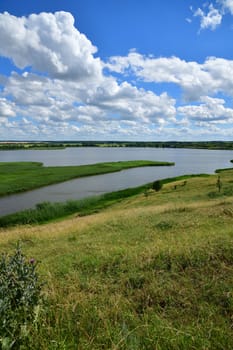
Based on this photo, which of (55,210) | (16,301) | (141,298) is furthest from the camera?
(55,210)

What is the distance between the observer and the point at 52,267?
6328 mm

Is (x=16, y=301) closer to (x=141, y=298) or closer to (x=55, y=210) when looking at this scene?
(x=141, y=298)

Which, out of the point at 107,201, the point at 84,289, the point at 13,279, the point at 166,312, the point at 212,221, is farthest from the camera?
the point at 107,201

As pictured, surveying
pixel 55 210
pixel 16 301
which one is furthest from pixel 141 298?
pixel 55 210

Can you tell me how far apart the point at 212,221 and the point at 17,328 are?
8495 millimetres

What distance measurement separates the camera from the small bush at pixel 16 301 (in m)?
2.73

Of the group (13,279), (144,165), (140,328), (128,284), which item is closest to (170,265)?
(128,284)

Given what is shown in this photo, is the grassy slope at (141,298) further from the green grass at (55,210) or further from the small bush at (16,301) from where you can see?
the green grass at (55,210)

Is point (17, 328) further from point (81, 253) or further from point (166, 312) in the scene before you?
point (81, 253)

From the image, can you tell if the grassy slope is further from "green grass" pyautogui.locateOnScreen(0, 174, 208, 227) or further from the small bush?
"green grass" pyautogui.locateOnScreen(0, 174, 208, 227)

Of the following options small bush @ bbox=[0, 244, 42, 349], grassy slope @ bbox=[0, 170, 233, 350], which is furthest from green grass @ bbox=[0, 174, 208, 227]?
small bush @ bbox=[0, 244, 42, 349]

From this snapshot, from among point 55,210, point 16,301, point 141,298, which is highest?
point 16,301

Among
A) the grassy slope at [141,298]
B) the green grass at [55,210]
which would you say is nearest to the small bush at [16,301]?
the grassy slope at [141,298]

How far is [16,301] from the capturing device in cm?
307
